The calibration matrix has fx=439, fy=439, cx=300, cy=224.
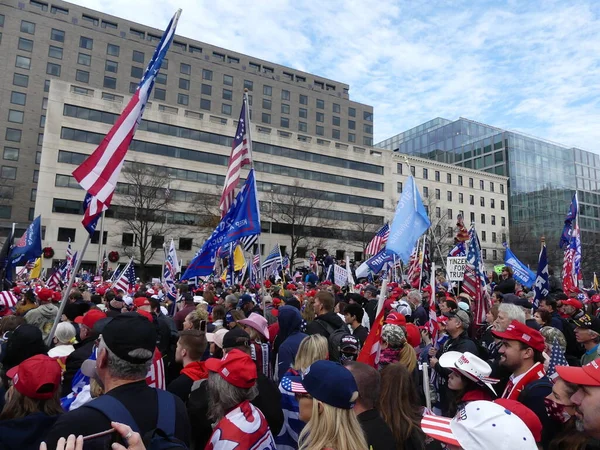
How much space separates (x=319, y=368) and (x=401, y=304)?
714 centimetres

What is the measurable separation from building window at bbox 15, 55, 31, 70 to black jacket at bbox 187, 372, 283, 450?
7742 cm

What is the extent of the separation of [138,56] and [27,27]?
15.7m

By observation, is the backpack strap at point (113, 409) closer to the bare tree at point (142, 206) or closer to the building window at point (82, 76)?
the bare tree at point (142, 206)

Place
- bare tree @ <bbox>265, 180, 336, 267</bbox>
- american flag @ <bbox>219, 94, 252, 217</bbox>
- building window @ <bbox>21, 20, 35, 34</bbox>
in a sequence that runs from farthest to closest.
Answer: building window @ <bbox>21, 20, 35, 34</bbox> → bare tree @ <bbox>265, 180, 336, 267</bbox> → american flag @ <bbox>219, 94, 252, 217</bbox>

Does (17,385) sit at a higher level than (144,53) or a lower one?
lower

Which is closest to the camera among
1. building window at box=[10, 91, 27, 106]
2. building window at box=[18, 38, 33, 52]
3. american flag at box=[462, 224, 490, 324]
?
american flag at box=[462, 224, 490, 324]

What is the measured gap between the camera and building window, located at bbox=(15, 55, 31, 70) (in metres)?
64.9

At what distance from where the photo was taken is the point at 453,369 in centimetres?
382

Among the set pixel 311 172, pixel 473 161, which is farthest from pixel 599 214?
pixel 311 172

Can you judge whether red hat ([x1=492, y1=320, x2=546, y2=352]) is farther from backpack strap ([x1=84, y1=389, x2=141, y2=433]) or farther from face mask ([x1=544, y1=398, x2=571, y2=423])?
backpack strap ([x1=84, y1=389, x2=141, y2=433])

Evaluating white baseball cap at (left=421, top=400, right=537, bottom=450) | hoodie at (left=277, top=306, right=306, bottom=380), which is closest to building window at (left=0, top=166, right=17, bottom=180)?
hoodie at (left=277, top=306, right=306, bottom=380)

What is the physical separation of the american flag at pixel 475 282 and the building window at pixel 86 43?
73.5 m

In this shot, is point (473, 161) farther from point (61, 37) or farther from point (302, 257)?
point (61, 37)

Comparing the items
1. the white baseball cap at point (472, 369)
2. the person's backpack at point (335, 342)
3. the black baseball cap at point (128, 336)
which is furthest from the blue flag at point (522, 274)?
the black baseball cap at point (128, 336)
